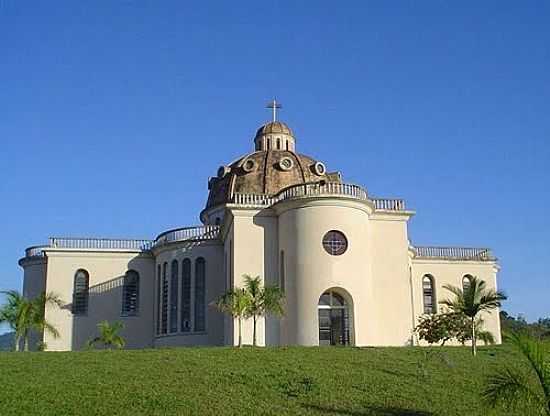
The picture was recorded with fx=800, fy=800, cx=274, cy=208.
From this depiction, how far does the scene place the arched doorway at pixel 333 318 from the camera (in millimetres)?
36625

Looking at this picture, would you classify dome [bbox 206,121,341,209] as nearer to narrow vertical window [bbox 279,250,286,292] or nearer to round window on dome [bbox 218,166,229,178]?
round window on dome [bbox 218,166,229,178]

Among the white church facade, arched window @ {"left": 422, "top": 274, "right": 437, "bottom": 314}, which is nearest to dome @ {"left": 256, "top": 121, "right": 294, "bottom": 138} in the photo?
the white church facade

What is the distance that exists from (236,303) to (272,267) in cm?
399

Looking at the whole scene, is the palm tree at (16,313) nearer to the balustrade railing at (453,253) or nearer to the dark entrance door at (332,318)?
the dark entrance door at (332,318)

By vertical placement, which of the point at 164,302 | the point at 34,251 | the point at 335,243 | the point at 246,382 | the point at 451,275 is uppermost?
the point at 34,251

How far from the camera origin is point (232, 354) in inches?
1110

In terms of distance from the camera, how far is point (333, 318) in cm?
3691

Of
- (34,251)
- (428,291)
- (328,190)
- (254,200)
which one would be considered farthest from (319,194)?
(34,251)

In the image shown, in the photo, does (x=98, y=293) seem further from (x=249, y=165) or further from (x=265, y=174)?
(x=265, y=174)

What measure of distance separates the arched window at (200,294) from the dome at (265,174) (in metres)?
4.36

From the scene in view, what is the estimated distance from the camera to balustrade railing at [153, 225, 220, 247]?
143 ft

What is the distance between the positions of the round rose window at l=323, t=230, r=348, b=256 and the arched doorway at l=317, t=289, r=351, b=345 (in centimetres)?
191

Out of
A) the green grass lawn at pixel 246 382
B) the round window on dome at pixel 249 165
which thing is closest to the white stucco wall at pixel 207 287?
the round window on dome at pixel 249 165

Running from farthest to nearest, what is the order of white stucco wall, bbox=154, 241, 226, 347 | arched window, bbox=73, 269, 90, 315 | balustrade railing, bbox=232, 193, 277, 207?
arched window, bbox=73, 269, 90, 315
white stucco wall, bbox=154, 241, 226, 347
balustrade railing, bbox=232, 193, 277, 207
